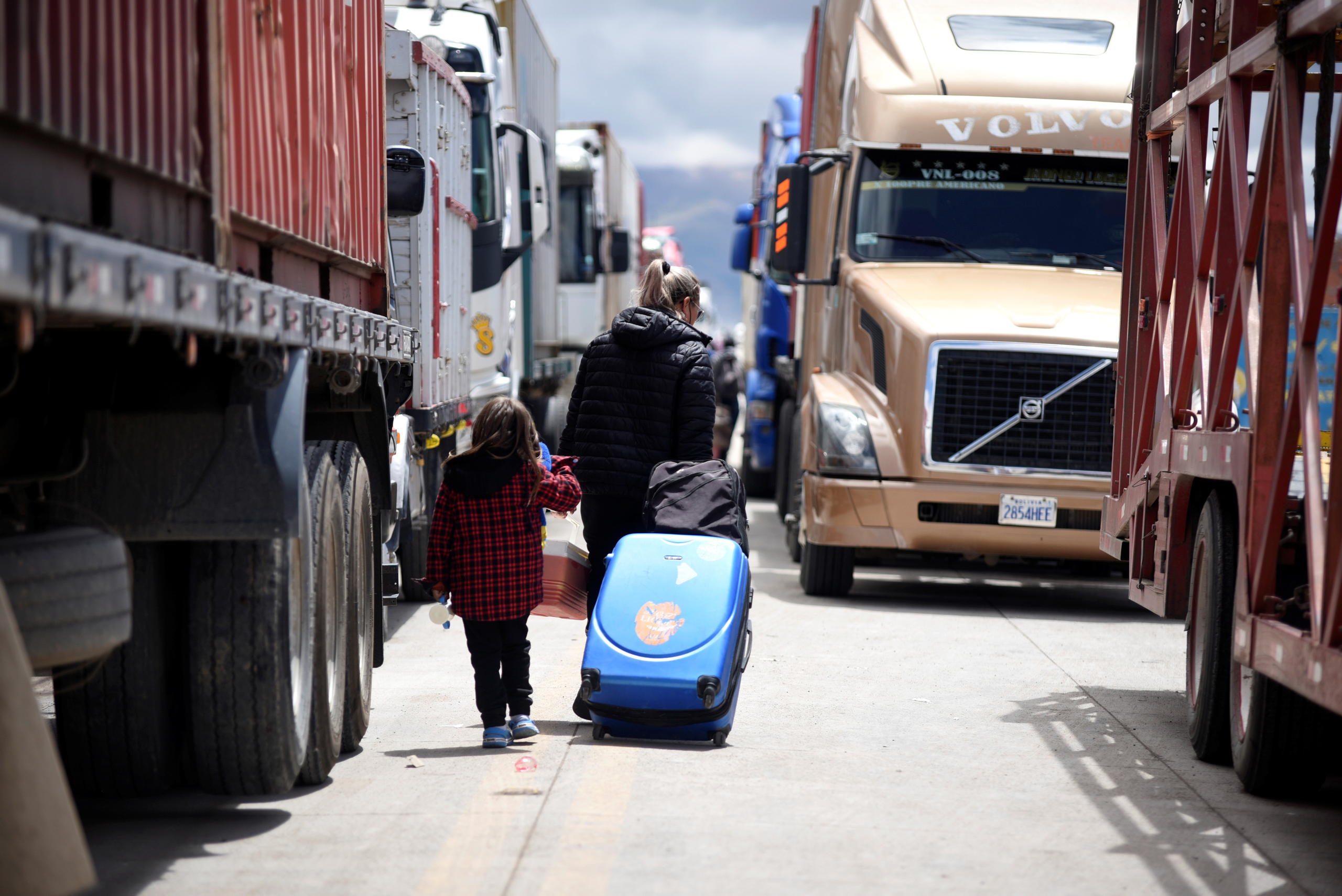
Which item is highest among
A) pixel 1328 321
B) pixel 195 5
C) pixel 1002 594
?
pixel 195 5

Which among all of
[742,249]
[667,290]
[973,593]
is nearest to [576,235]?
[742,249]

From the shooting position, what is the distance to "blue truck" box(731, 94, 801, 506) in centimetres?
1745

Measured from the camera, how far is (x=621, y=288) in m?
27.7

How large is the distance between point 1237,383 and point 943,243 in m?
5.34

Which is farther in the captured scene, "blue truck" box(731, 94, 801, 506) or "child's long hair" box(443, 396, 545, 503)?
"blue truck" box(731, 94, 801, 506)

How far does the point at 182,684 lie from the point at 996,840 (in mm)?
2534

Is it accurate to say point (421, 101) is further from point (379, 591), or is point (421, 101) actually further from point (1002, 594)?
point (1002, 594)

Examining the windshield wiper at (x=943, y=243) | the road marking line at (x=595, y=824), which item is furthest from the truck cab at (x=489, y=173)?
the road marking line at (x=595, y=824)

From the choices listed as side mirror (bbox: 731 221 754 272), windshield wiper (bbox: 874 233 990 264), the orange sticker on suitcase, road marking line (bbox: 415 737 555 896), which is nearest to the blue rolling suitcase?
the orange sticker on suitcase

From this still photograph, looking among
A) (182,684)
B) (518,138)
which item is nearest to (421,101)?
(518,138)

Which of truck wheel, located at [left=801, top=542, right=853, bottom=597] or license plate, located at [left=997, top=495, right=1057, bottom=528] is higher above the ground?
license plate, located at [left=997, top=495, right=1057, bottom=528]

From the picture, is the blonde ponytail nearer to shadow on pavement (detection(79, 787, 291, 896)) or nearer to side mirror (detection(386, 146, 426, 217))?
side mirror (detection(386, 146, 426, 217))

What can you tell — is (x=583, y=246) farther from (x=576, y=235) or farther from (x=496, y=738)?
(x=496, y=738)

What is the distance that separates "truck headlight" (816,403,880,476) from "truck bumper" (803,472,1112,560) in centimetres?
11
